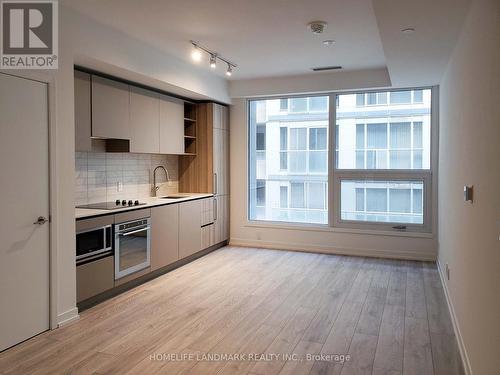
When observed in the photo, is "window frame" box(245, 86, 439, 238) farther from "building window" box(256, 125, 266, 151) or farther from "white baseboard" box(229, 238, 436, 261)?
"white baseboard" box(229, 238, 436, 261)

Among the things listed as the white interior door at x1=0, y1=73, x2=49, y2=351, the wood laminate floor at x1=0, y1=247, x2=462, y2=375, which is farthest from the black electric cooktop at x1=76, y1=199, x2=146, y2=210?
the white interior door at x1=0, y1=73, x2=49, y2=351

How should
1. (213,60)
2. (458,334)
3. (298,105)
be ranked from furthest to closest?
(298,105) → (213,60) → (458,334)

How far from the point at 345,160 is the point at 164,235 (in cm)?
287

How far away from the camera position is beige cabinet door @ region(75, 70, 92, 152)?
4.03m

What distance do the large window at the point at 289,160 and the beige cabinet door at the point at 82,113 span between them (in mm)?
3110

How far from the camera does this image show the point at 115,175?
16.7ft

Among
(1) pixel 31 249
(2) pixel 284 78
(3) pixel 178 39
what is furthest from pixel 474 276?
(2) pixel 284 78

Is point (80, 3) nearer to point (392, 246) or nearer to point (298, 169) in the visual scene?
point (298, 169)

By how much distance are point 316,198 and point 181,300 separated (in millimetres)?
3019

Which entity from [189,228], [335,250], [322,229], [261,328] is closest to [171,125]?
[189,228]

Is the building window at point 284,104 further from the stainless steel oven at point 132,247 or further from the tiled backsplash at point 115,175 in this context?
the stainless steel oven at point 132,247

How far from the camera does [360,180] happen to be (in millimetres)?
6109

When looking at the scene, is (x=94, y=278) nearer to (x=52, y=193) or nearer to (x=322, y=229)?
(x=52, y=193)

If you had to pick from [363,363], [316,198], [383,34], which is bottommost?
[363,363]
